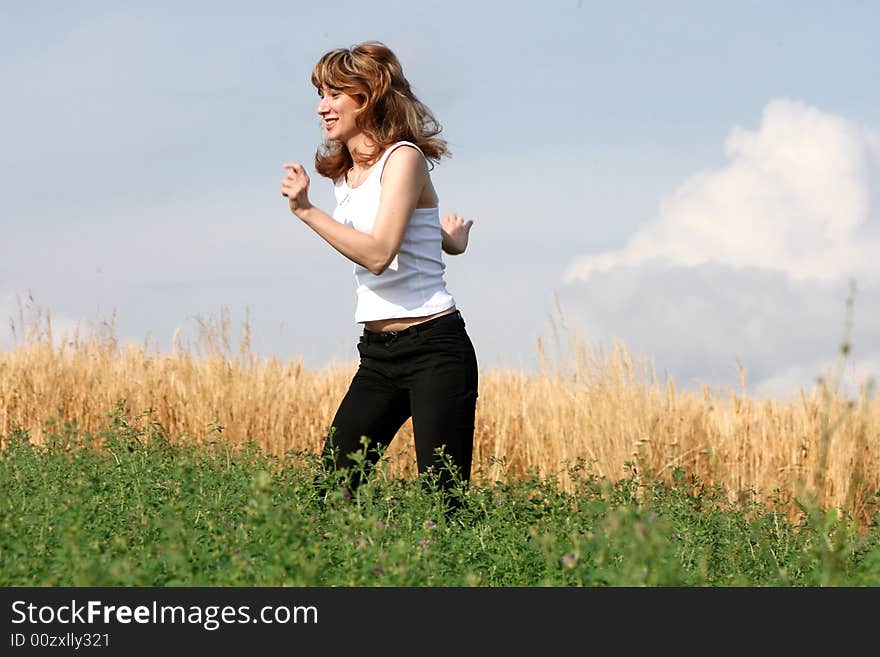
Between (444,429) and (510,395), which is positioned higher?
(510,395)

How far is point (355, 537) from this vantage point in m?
3.31

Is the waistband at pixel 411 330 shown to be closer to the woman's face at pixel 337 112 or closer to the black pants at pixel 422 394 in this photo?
the black pants at pixel 422 394

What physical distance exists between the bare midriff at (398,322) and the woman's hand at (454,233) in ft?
2.33

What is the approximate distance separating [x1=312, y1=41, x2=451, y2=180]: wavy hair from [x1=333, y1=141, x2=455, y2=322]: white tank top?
0.14 m

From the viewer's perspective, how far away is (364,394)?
4.36 metres

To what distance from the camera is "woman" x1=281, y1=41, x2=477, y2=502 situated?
405 cm

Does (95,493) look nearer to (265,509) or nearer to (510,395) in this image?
(265,509)

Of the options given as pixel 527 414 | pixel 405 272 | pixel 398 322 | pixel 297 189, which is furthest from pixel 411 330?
pixel 527 414

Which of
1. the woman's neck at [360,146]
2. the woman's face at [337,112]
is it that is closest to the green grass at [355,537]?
the woman's neck at [360,146]

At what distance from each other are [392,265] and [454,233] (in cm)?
77

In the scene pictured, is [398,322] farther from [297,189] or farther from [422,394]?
[297,189]

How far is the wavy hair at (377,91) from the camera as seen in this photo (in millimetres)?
4328
